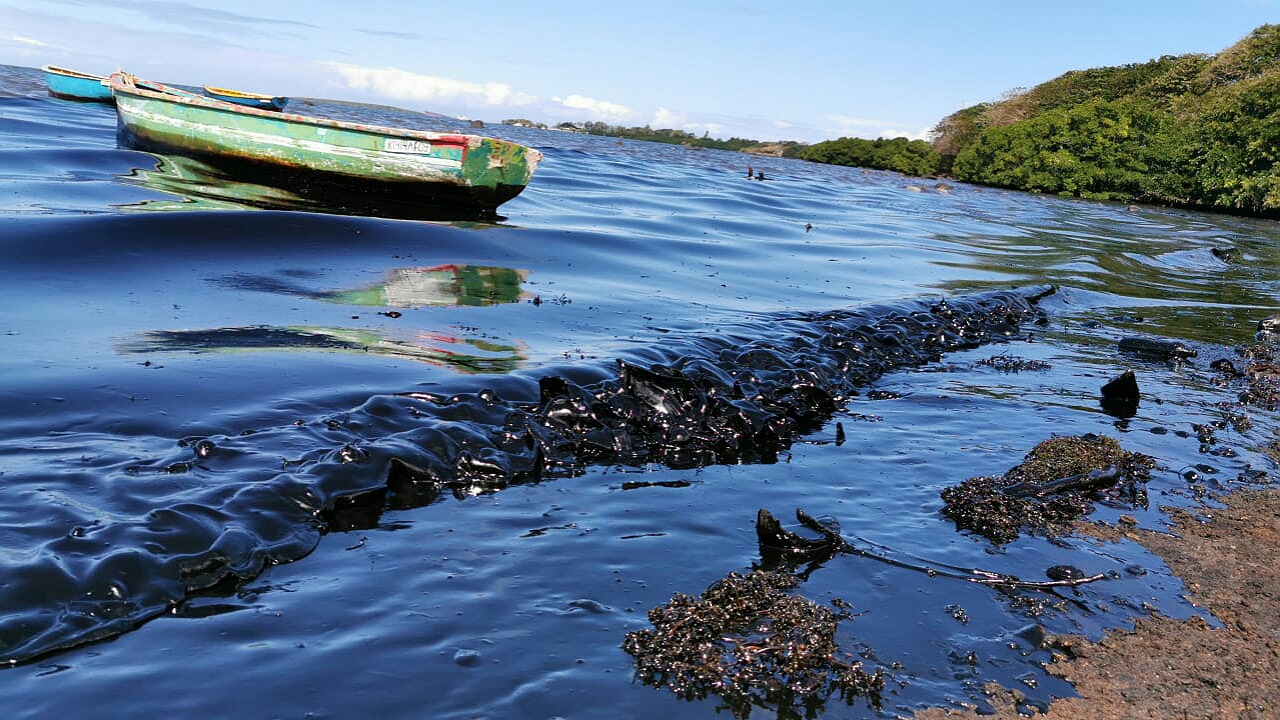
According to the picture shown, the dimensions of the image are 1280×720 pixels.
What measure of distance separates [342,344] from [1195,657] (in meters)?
6.21

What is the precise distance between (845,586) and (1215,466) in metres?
3.58

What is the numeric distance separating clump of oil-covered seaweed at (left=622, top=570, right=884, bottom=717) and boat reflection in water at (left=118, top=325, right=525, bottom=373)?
12.0ft

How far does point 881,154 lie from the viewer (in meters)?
83.4

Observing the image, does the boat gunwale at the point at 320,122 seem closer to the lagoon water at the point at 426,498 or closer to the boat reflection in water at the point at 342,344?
the lagoon water at the point at 426,498

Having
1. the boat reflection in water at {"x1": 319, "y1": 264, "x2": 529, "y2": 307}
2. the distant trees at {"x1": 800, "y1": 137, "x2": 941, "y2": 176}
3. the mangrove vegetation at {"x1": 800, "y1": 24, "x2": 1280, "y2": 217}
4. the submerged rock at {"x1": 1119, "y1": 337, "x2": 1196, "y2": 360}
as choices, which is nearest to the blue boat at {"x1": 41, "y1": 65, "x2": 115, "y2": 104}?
the boat reflection in water at {"x1": 319, "y1": 264, "x2": 529, "y2": 307}

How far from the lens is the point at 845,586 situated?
4102 mm

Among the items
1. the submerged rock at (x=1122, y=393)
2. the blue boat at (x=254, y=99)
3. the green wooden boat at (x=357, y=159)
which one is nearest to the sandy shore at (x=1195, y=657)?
the submerged rock at (x=1122, y=393)

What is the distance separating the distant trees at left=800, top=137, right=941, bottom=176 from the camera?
7600 centimetres

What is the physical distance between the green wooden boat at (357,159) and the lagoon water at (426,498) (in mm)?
2393

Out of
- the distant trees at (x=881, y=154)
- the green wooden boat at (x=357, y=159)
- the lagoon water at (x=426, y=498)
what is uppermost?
the distant trees at (x=881, y=154)

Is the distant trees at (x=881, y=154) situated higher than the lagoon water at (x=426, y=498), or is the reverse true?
the distant trees at (x=881, y=154)

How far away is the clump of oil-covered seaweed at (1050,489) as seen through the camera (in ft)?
16.4

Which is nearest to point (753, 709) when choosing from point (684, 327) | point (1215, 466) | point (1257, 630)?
point (1257, 630)

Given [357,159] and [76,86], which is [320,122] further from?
[76,86]
